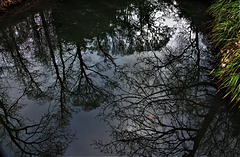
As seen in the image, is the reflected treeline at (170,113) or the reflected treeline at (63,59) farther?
the reflected treeline at (63,59)

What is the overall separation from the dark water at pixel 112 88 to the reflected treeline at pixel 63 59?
0.06ft

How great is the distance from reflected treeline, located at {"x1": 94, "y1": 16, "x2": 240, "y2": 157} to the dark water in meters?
0.01

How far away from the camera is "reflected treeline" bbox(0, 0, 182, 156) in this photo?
7.82 feet

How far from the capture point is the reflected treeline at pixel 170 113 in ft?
6.71

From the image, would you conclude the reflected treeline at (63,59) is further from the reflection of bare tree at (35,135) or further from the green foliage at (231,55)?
the green foliage at (231,55)

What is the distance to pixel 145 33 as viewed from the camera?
15.4 ft

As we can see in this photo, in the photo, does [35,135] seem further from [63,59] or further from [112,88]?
[63,59]

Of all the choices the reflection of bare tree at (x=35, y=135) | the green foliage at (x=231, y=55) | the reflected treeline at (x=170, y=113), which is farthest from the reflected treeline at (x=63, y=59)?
the green foliage at (x=231, y=55)

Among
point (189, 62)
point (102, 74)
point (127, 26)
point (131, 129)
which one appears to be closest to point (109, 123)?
point (131, 129)

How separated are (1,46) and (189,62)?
14.6 ft

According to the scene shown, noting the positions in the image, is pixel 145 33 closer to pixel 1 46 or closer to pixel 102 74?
pixel 102 74

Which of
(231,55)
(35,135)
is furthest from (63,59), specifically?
(231,55)

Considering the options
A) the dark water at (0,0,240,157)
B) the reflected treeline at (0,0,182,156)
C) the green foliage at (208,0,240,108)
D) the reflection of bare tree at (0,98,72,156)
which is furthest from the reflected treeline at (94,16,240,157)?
the reflection of bare tree at (0,98,72,156)

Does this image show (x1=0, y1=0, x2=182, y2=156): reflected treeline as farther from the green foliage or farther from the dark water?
the green foliage
